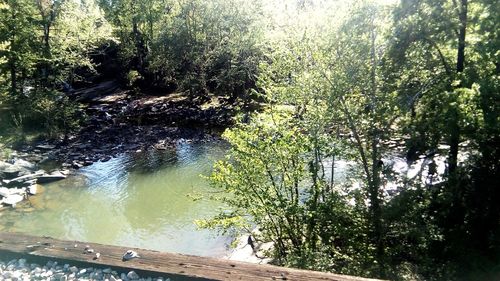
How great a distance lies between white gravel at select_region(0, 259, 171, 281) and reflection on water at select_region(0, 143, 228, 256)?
5869mm

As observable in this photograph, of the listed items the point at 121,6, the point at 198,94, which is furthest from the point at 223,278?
the point at 121,6

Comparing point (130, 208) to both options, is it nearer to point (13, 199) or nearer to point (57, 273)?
point (13, 199)

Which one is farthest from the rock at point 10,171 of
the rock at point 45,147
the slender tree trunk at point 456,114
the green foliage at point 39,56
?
the slender tree trunk at point 456,114

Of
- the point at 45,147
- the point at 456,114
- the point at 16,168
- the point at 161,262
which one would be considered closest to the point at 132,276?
the point at 161,262

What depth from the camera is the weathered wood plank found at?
4.97 meters

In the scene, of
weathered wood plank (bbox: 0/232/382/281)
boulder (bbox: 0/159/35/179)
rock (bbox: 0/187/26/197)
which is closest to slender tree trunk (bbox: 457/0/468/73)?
weathered wood plank (bbox: 0/232/382/281)

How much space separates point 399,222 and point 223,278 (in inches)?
177

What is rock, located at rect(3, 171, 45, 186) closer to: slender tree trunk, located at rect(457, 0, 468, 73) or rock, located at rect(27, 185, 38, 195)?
rock, located at rect(27, 185, 38, 195)

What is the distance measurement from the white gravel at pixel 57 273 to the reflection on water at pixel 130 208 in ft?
19.3

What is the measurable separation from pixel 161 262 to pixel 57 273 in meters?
1.50

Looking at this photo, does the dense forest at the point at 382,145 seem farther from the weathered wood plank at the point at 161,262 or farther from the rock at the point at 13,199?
the rock at the point at 13,199

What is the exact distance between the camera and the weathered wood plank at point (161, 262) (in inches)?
196

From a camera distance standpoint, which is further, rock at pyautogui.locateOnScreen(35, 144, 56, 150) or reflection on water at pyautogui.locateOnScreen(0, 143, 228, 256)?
rock at pyautogui.locateOnScreen(35, 144, 56, 150)

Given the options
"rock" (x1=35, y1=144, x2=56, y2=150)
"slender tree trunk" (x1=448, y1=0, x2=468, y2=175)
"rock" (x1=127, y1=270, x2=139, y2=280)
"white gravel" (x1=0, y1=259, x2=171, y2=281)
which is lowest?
"rock" (x1=35, y1=144, x2=56, y2=150)
